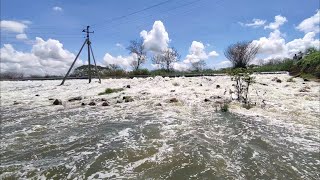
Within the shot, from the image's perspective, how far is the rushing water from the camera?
16.8 ft

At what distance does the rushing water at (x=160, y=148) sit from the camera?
16.8 feet

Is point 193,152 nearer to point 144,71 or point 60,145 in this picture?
point 60,145

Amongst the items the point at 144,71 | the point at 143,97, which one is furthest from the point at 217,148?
the point at 144,71

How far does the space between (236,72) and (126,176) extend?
9573mm

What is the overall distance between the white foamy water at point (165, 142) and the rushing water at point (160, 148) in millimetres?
15

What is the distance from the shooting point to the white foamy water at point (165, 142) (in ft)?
17.0

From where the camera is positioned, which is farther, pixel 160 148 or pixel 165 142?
pixel 165 142

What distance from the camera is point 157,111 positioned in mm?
11117

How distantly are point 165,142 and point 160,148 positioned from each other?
0.47m

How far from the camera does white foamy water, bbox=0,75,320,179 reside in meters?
5.18

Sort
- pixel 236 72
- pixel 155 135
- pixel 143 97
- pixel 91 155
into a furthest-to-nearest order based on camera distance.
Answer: pixel 143 97
pixel 236 72
pixel 155 135
pixel 91 155

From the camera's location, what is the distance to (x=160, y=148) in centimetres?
644

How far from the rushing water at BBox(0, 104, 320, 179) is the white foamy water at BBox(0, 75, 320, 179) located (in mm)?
15

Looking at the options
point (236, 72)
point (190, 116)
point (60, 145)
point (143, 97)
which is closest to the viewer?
point (60, 145)
